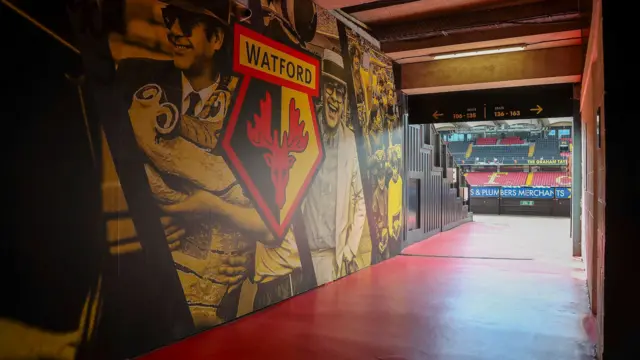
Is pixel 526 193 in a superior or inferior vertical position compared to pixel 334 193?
inferior

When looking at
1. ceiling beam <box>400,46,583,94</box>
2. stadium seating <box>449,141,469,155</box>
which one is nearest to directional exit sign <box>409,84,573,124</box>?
ceiling beam <box>400,46,583,94</box>

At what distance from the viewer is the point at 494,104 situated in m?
7.44

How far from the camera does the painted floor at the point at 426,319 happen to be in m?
3.21

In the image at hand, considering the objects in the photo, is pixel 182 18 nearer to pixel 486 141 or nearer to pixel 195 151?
pixel 195 151

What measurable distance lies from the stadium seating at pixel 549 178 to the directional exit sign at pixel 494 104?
11.7 meters

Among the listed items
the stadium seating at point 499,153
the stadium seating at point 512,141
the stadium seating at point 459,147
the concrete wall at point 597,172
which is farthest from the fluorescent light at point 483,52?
the stadium seating at point 512,141

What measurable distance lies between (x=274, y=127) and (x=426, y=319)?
2.12 meters

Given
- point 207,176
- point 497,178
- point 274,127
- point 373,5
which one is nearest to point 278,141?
point 274,127

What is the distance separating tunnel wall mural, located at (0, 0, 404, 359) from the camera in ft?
9.31

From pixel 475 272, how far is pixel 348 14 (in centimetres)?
357

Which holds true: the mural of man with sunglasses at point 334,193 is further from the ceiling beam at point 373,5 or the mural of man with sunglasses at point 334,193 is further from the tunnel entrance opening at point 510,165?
the tunnel entrance opening at point 510,165

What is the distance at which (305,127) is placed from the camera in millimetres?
4887

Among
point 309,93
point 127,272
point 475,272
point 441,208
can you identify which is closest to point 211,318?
point 127,272

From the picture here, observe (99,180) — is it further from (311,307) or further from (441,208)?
(441,208)
